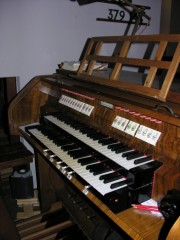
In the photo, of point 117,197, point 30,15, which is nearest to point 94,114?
point 117,197

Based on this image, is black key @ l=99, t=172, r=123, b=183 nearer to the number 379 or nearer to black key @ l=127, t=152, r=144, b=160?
black key @ l=127, t=152, r=144, b=160

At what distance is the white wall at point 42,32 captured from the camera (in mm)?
2453

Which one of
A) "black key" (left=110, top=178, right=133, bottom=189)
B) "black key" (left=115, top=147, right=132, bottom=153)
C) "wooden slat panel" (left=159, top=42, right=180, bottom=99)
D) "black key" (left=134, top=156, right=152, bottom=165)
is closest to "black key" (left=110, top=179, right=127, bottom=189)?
"black key" (left=110, top=178, right=133, bottom=189)

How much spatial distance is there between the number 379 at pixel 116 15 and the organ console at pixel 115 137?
117 centimetres

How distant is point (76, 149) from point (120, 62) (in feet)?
2.21

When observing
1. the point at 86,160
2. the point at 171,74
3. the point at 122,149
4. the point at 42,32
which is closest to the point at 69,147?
the point at 86,160

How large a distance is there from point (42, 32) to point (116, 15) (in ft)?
3.41

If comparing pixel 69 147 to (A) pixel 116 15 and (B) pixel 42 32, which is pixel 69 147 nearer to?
(B) pixel 42 32

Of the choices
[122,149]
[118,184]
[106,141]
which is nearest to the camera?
[118,184]

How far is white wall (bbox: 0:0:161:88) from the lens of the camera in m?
2.45

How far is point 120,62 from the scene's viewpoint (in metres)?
1.59

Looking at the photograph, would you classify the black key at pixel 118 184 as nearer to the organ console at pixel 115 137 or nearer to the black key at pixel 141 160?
the organ console at pixel 115 137

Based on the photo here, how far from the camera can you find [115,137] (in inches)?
62.4

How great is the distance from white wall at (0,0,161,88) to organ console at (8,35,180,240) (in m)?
0.34
